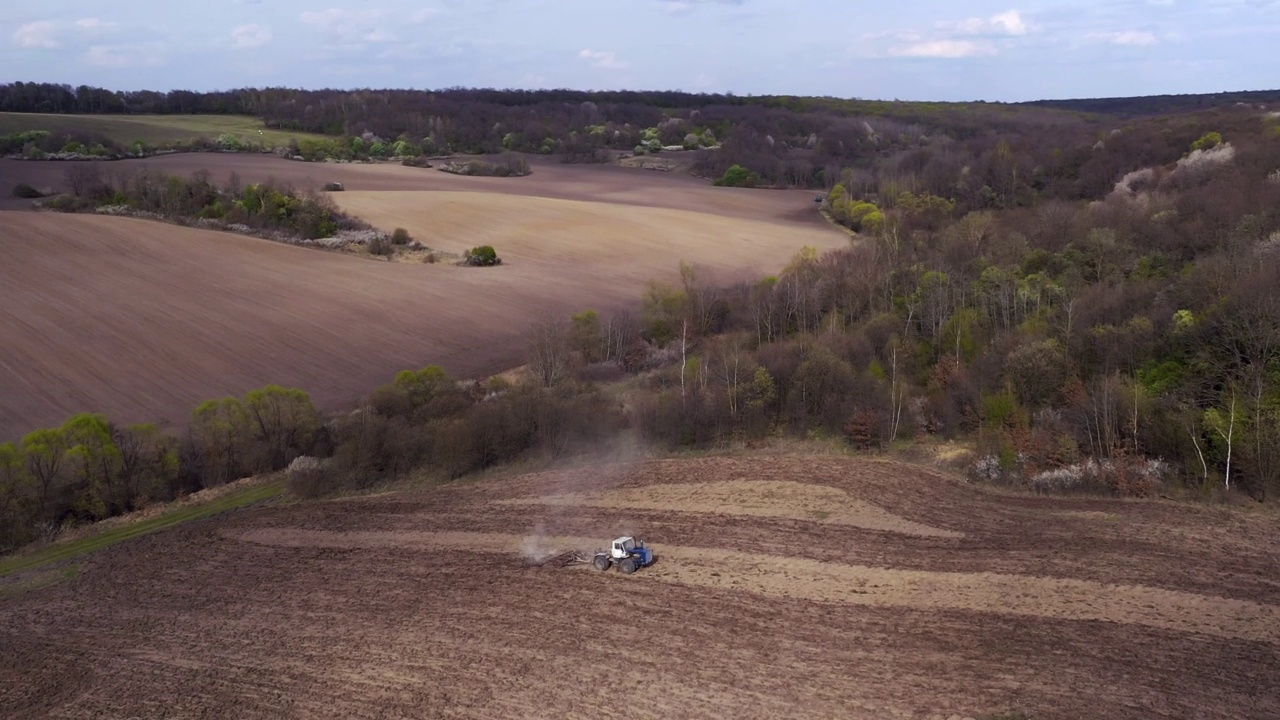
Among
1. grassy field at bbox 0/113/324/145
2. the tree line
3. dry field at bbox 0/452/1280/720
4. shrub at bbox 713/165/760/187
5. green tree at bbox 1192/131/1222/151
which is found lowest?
dry field at bbox 0/452/1280/720

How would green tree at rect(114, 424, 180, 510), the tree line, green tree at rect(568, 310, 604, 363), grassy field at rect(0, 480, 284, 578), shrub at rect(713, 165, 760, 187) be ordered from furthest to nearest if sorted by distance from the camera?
1. shrub at rect(713, 165, 760, 187)
2. the tree line
3. green tree at rect(568, 310, 604, 363)
4. green tree at rect(114, 424, 180, 510)
5. grassy field at rect(0, 480, 284, 578)

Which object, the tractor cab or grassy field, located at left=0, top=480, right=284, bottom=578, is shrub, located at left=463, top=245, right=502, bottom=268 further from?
the tractor cab

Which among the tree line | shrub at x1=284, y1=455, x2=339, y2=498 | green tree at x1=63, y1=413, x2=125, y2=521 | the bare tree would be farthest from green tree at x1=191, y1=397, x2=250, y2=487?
the tree line

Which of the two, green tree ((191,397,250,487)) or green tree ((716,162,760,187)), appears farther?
green tree ((716,162,760,187))

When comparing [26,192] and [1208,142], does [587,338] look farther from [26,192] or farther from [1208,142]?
[26,192]

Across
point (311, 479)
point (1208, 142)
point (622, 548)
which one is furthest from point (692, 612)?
point (1208, 142)

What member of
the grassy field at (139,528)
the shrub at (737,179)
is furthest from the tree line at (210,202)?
the shrub at (737,179)

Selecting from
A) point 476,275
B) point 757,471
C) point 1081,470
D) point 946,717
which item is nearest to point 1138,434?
point 1081,470
